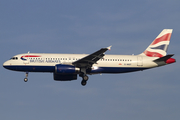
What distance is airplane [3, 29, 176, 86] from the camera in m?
47.5

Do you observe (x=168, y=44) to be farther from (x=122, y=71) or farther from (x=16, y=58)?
(x=16, y=58)

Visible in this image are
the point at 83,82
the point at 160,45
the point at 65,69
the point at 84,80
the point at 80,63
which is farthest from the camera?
the point at 160,45

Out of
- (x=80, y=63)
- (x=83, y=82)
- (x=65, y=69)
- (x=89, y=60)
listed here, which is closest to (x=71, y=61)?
(x=80, y=63)

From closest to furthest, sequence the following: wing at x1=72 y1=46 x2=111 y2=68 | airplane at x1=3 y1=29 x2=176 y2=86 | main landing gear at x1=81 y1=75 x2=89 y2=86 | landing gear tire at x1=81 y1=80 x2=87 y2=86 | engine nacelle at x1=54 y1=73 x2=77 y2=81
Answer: wing at x1=72 y1=46 x2=111 y2=68 < airplane at x1=3 y1=29 x2=176 y2=86 < main landing gear at x1=81 y1=75 x2=89 y2=86 < landing gear tire at x1=81 y1=80 x2=87 y2=86 < engine nacelle at x1=54 y1=73 x2=77 y2=81

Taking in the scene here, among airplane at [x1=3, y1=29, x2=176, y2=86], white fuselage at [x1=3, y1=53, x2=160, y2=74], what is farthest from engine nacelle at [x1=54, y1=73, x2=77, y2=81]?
white fuselage at [x1=3, y1=53, x2=160, y2=74]

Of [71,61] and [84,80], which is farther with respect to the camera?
[84,80]

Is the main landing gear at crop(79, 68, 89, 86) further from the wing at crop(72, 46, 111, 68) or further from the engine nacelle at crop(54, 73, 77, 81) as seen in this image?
the engine nacelle at crop(54, 73, 77, 81)

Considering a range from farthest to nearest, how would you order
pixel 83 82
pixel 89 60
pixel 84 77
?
pixel 83 82
pixel 84 77
pixel 89 60

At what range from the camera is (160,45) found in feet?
176

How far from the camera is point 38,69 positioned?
1897 inches

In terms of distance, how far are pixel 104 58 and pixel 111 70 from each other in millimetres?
1935

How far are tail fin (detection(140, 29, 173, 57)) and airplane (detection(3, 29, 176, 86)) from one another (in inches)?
39.3

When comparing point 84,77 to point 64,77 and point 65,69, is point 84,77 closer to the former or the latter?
point 65,69

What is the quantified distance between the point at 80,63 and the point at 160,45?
44.5 feet
